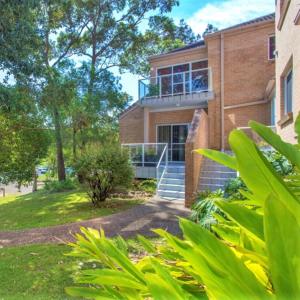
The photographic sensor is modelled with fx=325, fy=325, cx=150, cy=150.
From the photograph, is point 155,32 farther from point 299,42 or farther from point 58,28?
point 299,42

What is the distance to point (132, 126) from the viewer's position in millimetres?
21641

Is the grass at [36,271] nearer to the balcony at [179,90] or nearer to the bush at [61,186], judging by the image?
the bush at [61,186]

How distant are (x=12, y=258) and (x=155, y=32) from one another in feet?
70.2

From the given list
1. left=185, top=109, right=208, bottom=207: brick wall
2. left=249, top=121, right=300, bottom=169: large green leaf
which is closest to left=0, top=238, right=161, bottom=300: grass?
left=249, top=121, right=300, bottom=169: large green leaf

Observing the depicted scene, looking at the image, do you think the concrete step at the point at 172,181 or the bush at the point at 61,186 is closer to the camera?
the concrete step at the point at 172,181

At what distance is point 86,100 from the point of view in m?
19.4

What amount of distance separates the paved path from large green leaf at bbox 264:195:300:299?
6.80m

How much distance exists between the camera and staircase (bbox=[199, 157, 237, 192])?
13067mm

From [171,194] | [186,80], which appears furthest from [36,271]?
[186,80]

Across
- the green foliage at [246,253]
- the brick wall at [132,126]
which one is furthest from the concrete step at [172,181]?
the green foliage at [246,253]

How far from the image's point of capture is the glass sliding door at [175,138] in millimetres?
19955

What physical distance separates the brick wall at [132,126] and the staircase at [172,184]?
5.92 meters

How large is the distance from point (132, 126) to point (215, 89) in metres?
6.12

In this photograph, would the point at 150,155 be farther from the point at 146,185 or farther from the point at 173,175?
the point at 173,175
